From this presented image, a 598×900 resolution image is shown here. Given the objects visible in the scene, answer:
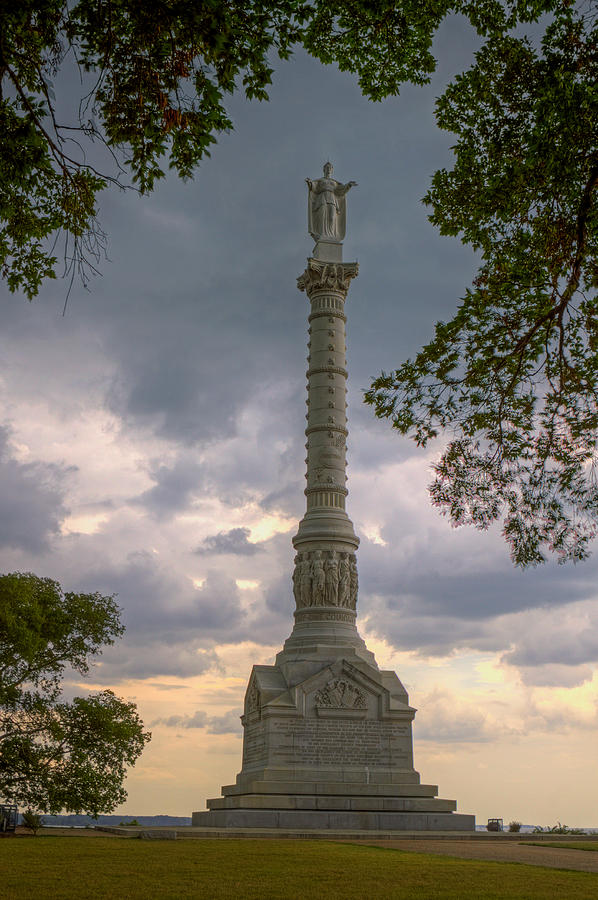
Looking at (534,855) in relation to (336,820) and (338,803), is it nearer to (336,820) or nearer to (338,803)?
(336,820)

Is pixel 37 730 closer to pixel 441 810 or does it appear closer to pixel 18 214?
pixel 441 810

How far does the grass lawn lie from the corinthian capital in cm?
2592

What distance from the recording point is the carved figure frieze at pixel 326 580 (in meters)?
33.6

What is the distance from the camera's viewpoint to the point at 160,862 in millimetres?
12820

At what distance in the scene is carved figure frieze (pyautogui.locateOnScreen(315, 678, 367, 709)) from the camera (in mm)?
31125

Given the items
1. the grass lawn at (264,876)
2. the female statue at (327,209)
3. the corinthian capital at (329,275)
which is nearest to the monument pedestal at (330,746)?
the grass lawn at (264,876)

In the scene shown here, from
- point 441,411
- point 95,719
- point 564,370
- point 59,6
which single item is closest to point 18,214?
point 59,6

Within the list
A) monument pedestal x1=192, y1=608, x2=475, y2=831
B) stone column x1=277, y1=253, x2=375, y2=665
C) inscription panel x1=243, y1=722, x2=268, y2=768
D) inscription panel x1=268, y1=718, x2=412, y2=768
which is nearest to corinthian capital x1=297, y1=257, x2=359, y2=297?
stone column x1=277, y1=253, x2=375, y2=665

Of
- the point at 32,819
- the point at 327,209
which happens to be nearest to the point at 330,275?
the point at 327,209

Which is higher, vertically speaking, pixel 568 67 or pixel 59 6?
pixel 568 67

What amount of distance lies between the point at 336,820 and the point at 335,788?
1.87m

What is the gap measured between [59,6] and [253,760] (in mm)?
27125

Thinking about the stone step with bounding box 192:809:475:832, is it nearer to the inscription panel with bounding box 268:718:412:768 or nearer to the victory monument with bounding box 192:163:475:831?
the victory monument with bounding box 192:163:475:831

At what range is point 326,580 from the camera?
110 feet
